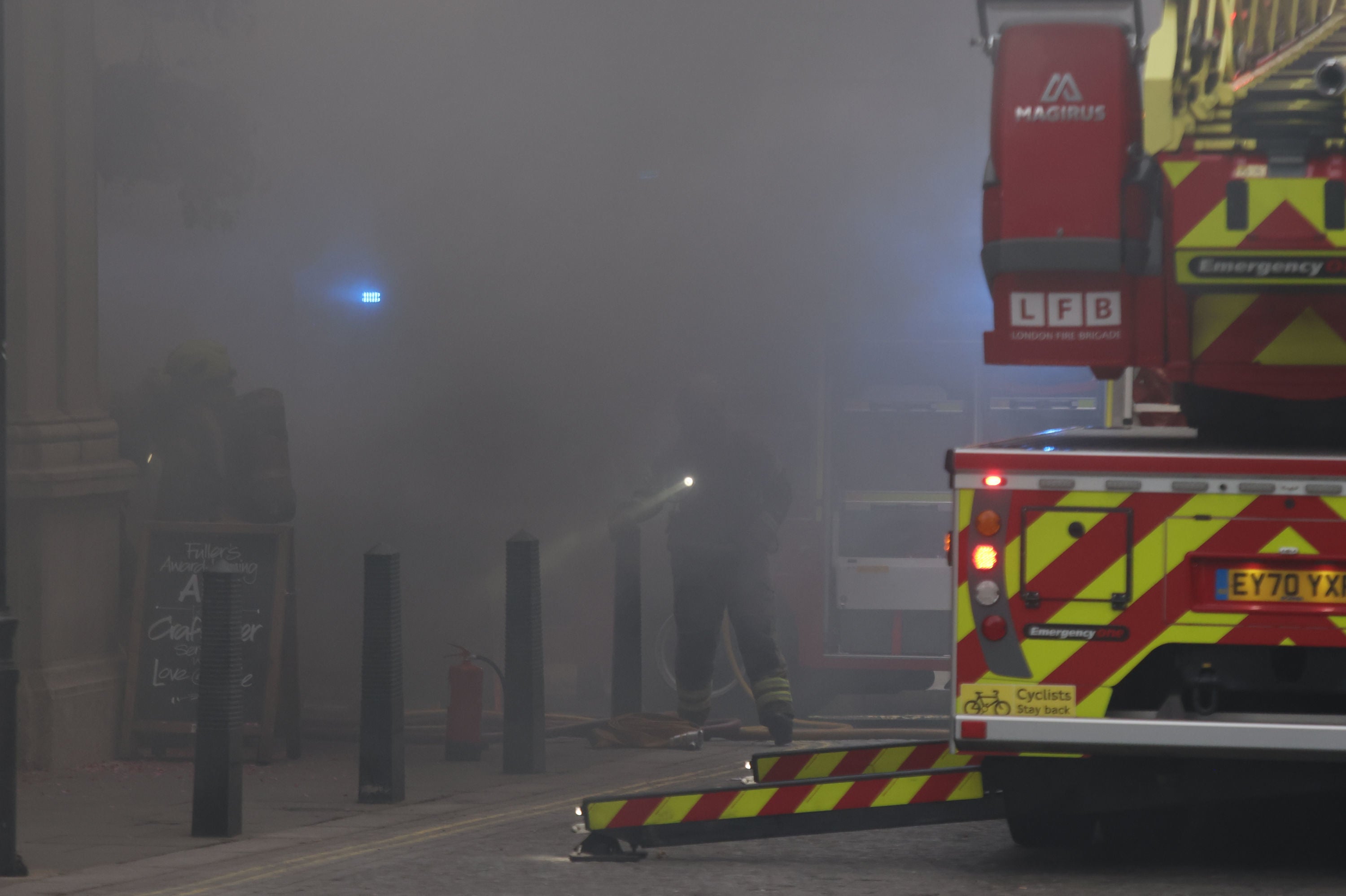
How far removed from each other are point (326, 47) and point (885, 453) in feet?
23.7

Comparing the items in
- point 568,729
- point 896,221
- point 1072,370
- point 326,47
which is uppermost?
point 326,47

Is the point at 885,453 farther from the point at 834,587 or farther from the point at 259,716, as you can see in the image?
the point at 259,716

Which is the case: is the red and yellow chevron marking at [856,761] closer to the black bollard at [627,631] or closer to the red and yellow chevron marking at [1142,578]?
the red and yellow chevron marking at [1142,578]

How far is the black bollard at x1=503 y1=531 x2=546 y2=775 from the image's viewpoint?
Result: 8648mm

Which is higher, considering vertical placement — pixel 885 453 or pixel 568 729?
pixel 885 453

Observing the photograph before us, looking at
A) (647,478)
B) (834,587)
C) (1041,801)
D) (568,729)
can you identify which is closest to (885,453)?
(834,587)

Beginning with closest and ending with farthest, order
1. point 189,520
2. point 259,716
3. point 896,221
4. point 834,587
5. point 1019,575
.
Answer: point 1019,575, point 259,716, point 189,520, point 834,587, point 896,221

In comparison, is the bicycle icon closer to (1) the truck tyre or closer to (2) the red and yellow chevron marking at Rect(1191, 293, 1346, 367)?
(1) the truck tyre

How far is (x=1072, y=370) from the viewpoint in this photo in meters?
11.4

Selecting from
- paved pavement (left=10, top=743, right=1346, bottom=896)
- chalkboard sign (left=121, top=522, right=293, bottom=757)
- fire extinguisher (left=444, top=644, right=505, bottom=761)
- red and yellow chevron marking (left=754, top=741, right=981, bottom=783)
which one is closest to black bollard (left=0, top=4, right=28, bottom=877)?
paved pavement (left=10, top=743, right=1346, bottom=896)

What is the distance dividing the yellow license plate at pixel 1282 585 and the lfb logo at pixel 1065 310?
2.65ft

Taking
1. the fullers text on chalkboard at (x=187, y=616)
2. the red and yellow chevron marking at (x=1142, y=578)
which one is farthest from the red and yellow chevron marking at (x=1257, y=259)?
the fullers text on chalkboard at (x=187, y=616)

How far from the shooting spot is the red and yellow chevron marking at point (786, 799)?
19.8ft

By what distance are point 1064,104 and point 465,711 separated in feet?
14.7
